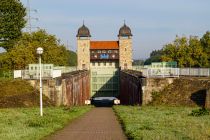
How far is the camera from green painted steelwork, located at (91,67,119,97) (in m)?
98.6

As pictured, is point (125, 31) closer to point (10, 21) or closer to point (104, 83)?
point (104, 83)

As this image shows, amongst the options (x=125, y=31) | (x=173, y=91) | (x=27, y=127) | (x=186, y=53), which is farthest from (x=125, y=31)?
(x=27, y=127)

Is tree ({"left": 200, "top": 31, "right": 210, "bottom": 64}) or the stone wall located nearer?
tree ({"left": 200, "top": 31, "right": 210, "bottom": 64})

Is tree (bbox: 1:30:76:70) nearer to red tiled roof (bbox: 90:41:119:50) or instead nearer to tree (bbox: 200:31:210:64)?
red tiled roof (bbox: 90:41:119:50)

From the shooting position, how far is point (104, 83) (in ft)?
330

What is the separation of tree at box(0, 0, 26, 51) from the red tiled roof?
53583 mm

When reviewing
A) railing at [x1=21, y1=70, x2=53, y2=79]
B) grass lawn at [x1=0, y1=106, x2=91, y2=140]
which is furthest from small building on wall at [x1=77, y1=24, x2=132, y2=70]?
grass lawn at [x1=0, y1=106, x2=91, y2=140]

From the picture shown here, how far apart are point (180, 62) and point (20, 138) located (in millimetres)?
72231

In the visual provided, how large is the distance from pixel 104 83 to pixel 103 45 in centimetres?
2159

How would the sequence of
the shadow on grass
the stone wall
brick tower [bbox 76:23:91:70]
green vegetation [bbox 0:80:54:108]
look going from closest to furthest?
1. green vegetation [bbox 0:80:54:108]
2. the shadow on grass
3. the stone wall
4. brick tower [bbox 76:23:91:70]

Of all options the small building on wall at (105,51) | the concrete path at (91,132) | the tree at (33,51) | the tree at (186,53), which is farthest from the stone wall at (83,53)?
the concrete path at (91,132)

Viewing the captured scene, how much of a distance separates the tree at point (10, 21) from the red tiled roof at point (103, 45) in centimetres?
5358

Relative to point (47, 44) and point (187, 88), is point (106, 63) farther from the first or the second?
point (187, 88)

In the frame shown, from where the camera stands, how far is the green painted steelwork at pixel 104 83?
98562 millimetres
